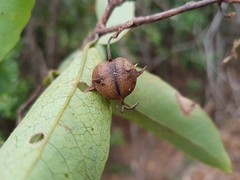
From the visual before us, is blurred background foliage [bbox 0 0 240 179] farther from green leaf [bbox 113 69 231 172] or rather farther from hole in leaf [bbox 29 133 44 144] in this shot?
hole in leaf [bbox 29 133 44 144]

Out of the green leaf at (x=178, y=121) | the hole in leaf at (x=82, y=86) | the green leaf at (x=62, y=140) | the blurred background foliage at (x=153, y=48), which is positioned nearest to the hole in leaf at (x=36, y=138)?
the green leaf at (x=62, y=140)

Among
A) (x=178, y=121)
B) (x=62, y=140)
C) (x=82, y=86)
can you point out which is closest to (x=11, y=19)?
(x=82, y=86)

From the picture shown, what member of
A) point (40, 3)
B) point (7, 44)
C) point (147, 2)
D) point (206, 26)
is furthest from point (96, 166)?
point (206, 26)

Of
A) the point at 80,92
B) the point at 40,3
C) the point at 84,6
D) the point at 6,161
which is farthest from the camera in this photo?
the point at 84,6

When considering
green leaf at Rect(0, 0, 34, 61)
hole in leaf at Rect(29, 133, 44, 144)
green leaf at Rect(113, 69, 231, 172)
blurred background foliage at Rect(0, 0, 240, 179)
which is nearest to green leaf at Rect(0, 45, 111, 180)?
hole in leaf at Rect(29, 133, 44, 144)

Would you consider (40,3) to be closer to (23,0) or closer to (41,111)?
Result: (23,0)

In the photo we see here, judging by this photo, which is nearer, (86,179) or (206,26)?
(86,179)
